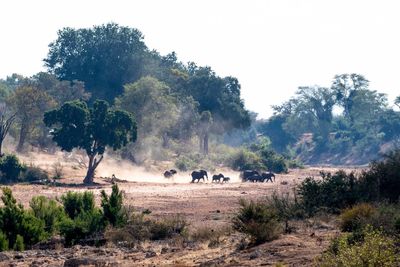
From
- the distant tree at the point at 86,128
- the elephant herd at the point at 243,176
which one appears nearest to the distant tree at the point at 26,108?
the distant tree at the point at 86,128

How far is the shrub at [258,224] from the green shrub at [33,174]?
3264 centimetres

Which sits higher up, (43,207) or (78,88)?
(78,88)

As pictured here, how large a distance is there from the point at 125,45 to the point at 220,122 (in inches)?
630

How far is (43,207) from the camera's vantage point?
2466cm

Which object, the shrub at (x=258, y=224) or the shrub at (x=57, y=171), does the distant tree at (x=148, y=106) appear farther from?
the shrub at (x=258, y=224)

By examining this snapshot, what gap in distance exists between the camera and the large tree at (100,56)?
99688 millimetres

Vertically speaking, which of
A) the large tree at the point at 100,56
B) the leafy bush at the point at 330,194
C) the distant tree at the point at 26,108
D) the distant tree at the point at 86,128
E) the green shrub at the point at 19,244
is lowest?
the green shrub at the point at 19,244

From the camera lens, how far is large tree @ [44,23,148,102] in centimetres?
9969

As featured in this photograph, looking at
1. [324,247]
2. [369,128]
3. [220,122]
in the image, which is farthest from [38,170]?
[369,128]

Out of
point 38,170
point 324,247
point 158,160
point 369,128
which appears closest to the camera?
point 324,247

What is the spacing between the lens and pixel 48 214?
80.4 ft

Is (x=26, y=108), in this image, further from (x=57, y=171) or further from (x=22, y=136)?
(x=57, y=171)

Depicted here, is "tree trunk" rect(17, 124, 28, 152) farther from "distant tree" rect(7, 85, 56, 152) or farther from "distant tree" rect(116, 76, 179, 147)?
"distant tree" rect(116, 76, 179, 147)

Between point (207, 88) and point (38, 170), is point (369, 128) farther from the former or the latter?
point (38, 170)
